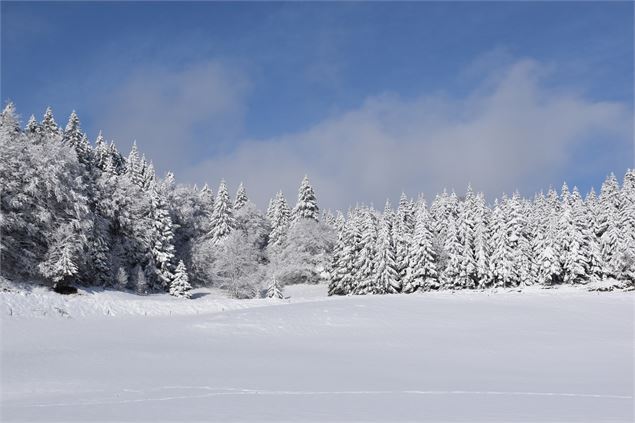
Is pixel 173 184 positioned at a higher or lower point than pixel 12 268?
higher

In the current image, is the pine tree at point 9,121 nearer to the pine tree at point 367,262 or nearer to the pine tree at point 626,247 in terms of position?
the pine tree at point 367,262

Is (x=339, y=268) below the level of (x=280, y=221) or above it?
below

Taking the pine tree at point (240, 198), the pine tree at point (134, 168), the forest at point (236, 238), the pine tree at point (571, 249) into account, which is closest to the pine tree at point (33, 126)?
the forest at point (236, 238)

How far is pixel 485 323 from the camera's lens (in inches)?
1086

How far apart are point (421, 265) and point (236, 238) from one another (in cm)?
2727

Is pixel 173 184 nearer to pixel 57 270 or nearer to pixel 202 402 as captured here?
pixel 57 270

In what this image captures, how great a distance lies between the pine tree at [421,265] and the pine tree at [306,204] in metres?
23.8

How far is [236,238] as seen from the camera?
7250cm

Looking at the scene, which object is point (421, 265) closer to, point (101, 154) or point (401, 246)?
point (401, 246)

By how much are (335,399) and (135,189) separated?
53573mm

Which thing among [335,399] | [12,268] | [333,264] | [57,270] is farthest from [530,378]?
[333,264]

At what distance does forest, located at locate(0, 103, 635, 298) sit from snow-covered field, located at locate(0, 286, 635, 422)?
14.9 m

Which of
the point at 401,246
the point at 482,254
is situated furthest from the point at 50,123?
the point at 482,254

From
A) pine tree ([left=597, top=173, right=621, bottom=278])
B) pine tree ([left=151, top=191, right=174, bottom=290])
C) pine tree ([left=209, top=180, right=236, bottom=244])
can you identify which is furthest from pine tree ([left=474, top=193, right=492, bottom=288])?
pine tree ([left=209, top=180, right=236, bottom=244])
